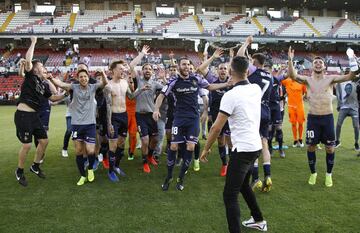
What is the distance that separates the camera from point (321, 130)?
20.3ft

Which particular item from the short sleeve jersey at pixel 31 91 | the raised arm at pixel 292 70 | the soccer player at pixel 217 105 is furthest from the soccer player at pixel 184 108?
the short sleeve jersey at pixel 31 91

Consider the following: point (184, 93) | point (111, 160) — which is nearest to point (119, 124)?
point (111, 160)

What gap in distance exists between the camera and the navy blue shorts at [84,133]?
6.32 metres

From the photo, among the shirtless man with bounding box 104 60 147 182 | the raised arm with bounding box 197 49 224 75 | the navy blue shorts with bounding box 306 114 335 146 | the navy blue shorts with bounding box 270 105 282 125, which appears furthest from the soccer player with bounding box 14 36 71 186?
the navy blue shorts with bounding box 270 105 282 125

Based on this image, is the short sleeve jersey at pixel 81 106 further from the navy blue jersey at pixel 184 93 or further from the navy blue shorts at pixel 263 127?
the navy blue shorts at pixel 263 127

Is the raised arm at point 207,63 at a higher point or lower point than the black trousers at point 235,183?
higher

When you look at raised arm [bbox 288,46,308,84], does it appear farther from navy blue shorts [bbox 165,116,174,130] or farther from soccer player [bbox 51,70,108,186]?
soccer player [bbox 51,70,108,186]

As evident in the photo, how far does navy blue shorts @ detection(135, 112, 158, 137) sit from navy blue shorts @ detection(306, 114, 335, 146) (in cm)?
327

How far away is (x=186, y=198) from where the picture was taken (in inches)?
220

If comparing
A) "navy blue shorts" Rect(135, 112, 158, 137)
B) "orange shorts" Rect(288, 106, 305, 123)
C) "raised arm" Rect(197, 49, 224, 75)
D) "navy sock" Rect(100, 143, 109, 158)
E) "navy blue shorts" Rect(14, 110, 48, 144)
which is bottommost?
"navy sock" Rect(100, 143, 109, 158)

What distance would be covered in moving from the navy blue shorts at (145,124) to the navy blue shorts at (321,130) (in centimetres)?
327

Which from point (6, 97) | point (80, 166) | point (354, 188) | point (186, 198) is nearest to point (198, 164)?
point (186, 198)

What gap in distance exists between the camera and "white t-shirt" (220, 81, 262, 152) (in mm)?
3787

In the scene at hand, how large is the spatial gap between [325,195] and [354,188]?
765 millimetres
